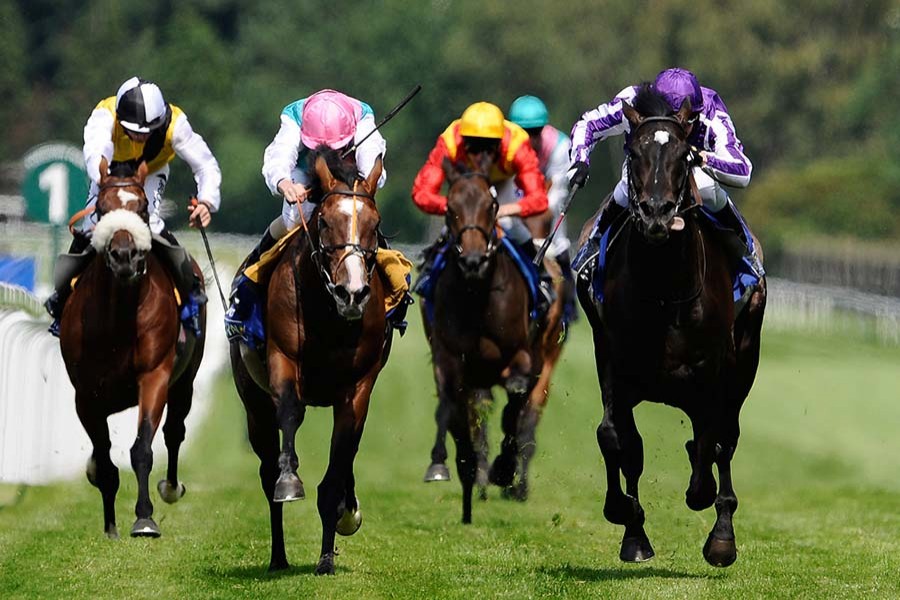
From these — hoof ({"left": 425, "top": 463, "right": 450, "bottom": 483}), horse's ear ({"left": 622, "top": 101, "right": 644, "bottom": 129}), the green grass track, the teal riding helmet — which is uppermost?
the teal riding helmet

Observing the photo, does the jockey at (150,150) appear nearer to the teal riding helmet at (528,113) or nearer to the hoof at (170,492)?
the hoof at (170,492)

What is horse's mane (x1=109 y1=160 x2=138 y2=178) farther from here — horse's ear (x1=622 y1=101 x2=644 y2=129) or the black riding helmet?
horse's ear (x1=622 y1=101 x2=644 y2=129)

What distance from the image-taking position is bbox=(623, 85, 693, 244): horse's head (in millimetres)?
8180

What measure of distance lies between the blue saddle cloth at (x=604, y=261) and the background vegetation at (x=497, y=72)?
45.4 meters

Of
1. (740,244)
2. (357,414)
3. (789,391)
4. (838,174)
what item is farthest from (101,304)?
(838,174)

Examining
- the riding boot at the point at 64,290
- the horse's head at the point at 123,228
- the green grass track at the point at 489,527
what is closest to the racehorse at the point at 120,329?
the horse's head at the point at 123,228

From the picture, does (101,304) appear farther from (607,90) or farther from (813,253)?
(607,90)

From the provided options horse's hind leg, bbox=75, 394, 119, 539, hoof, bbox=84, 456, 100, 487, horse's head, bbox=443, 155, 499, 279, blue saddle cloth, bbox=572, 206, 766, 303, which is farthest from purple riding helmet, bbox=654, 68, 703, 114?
hoof, bbox=84, 456, 100, 487

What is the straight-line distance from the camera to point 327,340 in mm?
8812

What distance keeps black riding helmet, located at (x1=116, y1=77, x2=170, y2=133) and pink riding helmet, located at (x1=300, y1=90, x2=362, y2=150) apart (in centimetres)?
136

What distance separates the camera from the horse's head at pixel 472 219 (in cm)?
1127

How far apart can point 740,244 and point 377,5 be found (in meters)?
66.4

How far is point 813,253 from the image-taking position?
47.5 meters

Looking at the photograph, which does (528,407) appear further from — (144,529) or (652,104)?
(652,104)
